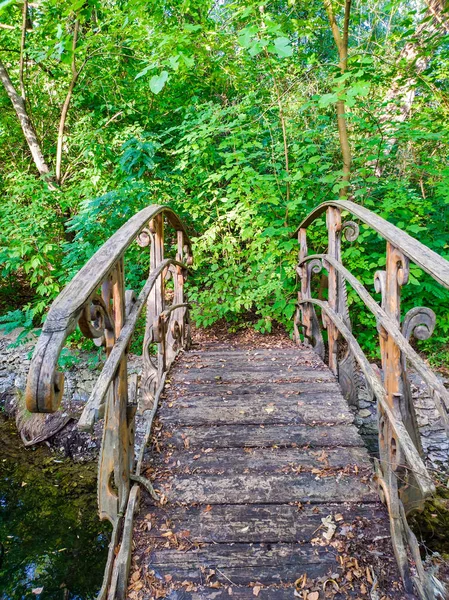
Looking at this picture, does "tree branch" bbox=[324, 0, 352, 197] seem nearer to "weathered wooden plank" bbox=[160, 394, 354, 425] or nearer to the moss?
"weathered wooden plank" bbox=[160, 394, 354, 425]

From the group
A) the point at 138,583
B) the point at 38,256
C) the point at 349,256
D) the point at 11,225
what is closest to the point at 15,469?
the point at 38,256

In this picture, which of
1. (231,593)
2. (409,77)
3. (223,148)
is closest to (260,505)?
(231,593)

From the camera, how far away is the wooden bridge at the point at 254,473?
4.20 feet

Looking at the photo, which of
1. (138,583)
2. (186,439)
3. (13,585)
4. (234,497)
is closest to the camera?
(138,583)

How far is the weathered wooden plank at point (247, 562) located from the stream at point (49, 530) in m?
1.68

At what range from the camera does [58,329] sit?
1038 mm

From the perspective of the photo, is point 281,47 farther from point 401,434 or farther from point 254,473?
point 254,473

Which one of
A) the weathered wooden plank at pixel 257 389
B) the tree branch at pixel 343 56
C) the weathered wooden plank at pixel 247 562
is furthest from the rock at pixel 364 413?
the weathered wooden plank at pixel 247 562

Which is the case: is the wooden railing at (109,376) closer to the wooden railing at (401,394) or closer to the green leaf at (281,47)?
the wooden railing at (401,394)

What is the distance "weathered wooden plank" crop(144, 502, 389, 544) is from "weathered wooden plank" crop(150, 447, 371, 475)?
19 centimetres

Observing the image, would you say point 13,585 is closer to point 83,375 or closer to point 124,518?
point 124,518

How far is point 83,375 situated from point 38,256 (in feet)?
5.00

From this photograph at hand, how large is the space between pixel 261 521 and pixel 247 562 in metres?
0.16

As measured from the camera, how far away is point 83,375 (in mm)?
4945
